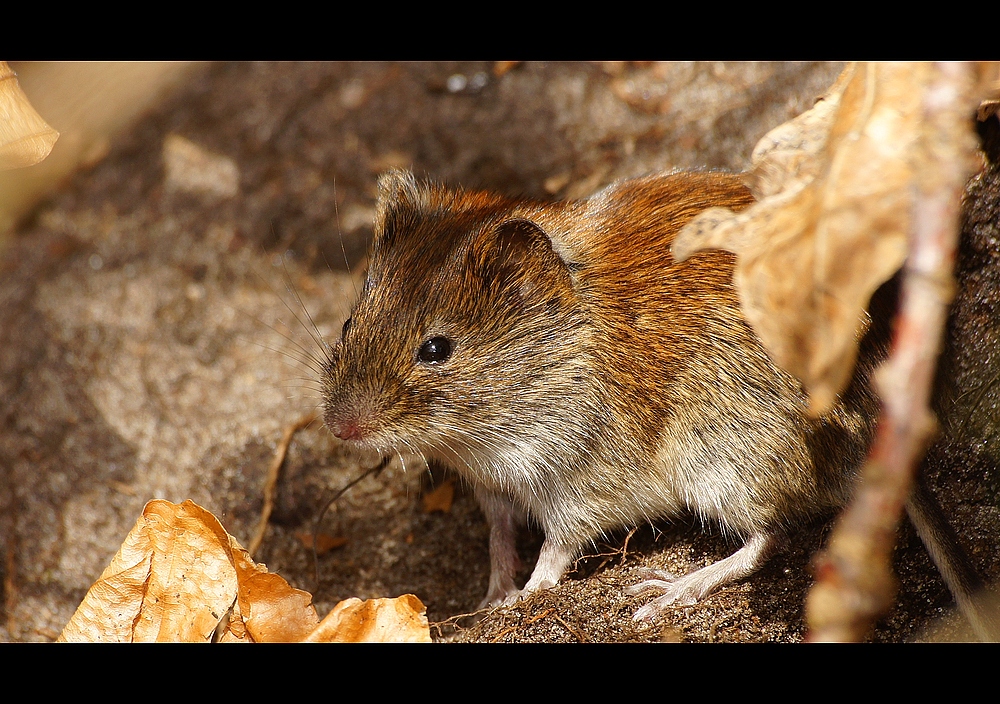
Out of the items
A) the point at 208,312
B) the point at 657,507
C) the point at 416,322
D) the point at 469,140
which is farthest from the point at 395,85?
the point at 657,507

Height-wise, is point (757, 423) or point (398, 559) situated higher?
point (757, 423)

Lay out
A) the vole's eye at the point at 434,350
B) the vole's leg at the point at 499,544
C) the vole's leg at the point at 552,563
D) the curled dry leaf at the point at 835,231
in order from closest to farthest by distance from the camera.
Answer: the curled dry leaf at the point at 835,231 < the vole's eye at the point at 434,350 < the vole's leg at the point at 552,563 < the vole's leg at the point at 499,544

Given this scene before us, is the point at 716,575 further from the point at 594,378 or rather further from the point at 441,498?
the point at 441,498

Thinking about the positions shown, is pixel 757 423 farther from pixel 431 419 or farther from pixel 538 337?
pixel 431 419

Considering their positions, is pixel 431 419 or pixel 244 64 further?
pixel 244 64

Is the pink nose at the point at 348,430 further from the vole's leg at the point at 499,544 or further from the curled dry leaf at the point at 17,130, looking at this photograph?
the curled dry leaf at the point at 17,130

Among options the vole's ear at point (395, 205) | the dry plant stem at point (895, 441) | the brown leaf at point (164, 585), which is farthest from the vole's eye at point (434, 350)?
the dry plant stem at point (895, 441)
